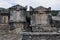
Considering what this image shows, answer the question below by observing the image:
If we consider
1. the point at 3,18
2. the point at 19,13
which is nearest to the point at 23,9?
the point at 19,13

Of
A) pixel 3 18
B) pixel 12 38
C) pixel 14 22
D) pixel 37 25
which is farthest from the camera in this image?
pixel 3 18

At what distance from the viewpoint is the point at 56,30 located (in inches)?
272

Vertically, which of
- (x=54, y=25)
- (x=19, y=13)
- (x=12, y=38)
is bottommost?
(x=12, y=38)

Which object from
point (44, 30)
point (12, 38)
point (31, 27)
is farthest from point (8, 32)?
point (44, 30)

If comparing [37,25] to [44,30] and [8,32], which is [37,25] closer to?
[44,30]

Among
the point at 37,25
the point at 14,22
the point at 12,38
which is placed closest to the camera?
the point at 12,38

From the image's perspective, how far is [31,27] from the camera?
725 cm

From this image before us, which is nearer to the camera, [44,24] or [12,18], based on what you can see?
[44,24]

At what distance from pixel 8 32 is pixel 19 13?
6.67 feet

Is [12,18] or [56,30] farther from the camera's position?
[12,18]

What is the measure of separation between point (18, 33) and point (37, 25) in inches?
36.3

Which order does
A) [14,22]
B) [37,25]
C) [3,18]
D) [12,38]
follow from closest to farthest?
[12,38] < [37,25] < [14,22] < [3,18]

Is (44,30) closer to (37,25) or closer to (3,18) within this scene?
(37,25)

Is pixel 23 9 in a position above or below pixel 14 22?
above
